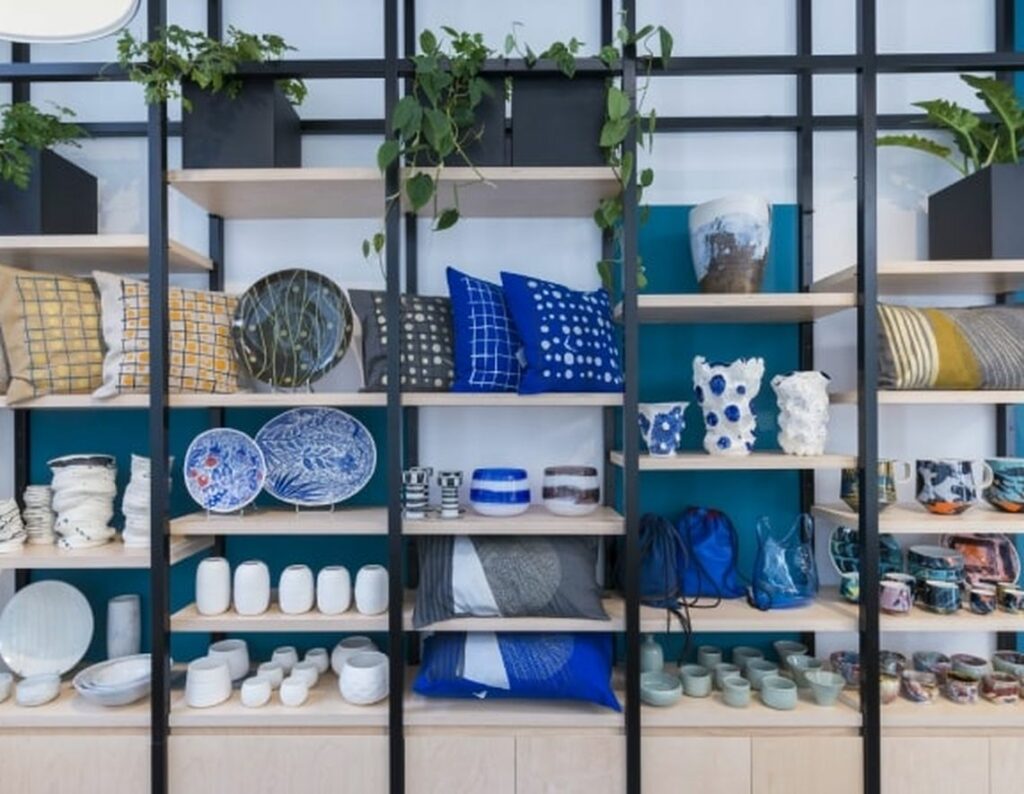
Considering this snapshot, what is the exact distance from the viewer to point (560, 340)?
5.13 ft

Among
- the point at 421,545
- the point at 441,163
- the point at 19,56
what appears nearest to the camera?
the point at 441,163

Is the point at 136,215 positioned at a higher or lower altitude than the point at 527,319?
higher

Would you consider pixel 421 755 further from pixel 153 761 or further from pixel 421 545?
pixel 153 761

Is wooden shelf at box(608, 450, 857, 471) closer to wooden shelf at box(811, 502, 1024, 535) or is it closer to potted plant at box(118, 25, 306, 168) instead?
wooden shelf at box(811, 502, 1024, 535)

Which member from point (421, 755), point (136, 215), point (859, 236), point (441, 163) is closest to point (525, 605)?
point (421, 755)

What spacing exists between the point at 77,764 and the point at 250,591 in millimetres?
547

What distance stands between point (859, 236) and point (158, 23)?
1740mm

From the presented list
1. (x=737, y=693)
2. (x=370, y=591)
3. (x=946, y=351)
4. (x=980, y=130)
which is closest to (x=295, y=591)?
(x=370, y=591)

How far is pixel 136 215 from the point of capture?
194 centimetres

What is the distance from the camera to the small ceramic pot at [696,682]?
5.36 ft

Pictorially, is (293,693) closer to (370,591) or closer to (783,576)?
(370,591)

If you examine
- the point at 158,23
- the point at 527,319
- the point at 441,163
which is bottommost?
the point at 527,319

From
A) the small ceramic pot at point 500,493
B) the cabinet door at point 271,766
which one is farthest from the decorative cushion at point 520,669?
the small ceramic pot at point 500,493

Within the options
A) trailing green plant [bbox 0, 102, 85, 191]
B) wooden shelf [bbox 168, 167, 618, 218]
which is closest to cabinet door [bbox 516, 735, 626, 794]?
wooden shelf [bbox 168, 167, 618, 218]
